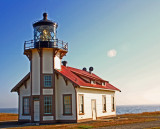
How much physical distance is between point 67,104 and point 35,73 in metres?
4.49

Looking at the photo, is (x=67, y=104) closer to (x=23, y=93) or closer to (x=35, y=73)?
(x=35, y=73)

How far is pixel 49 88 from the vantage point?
81.7ft

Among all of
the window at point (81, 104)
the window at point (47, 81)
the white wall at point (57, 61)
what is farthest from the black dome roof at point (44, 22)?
the window at point (81, 104)

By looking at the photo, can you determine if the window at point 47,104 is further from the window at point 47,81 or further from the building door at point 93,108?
the building door at point 93,108

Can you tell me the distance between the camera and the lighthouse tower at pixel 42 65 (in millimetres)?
24797

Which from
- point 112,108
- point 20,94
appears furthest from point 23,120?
point 112,108

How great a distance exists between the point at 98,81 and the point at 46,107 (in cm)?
908

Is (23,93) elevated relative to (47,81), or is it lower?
lower

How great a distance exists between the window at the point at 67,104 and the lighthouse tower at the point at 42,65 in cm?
110

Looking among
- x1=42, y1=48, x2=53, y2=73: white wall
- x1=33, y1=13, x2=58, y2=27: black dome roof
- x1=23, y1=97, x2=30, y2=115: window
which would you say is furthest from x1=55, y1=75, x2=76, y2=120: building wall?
x1=33, y1=13, x2=58, y2=27: black dome roof

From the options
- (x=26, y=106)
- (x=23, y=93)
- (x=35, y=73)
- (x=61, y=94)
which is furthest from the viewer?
(x=23, y=93)

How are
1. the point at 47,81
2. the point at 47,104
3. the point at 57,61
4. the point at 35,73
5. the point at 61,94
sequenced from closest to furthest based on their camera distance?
the point at 47,104
the point at 47,81
the point at 61,94
the point at 35,73
the point at 57,61

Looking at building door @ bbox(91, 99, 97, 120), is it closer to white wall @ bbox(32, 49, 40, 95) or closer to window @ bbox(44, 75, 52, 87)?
window @ bbox(44, 75, 52, 87)

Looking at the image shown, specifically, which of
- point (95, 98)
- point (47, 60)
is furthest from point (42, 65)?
point (95, 98)
